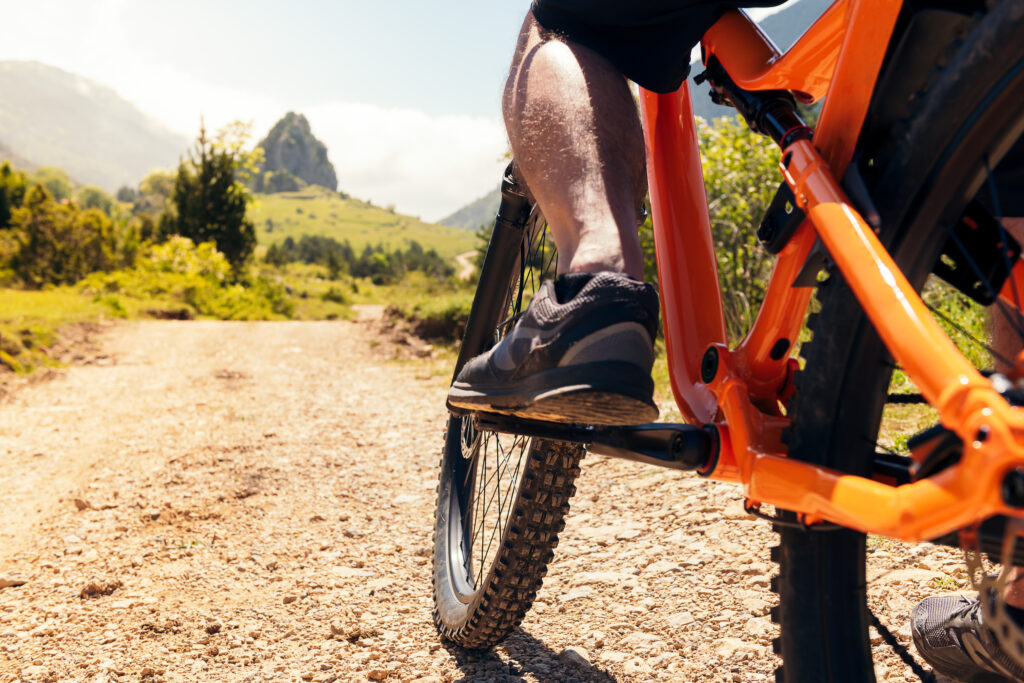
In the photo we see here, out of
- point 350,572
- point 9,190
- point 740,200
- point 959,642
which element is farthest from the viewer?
point 9,190

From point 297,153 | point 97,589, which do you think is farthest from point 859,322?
point 297,153

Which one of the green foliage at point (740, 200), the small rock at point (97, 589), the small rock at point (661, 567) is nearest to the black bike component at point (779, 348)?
the small rock at point (661, 567)

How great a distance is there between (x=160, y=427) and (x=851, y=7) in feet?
12.8

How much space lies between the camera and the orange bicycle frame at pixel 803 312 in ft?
1.95

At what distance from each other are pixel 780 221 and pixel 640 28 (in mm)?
369

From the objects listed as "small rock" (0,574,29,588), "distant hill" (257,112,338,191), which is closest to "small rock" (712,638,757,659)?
"small rock" (0,574,29,588)

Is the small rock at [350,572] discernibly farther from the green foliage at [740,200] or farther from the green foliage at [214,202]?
the green foliage at [214,202]

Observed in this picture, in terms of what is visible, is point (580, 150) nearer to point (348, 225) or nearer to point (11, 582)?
point (11, 582)

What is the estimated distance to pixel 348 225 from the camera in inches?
4449

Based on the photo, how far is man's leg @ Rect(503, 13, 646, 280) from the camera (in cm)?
99

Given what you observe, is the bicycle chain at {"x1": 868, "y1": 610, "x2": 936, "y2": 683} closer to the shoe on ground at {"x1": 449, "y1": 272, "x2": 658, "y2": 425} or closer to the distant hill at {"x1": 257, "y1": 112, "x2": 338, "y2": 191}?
the shoe on ground at {"x1": 449, "y1": 272, "x2": 658, "y2": 425}

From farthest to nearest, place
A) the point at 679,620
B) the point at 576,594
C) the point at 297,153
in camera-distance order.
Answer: the point at 297,153 → the point at 576,594 → the point at 679,620

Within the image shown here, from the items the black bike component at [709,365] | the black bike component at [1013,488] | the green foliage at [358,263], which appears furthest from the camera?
the green foliage at [358,263]

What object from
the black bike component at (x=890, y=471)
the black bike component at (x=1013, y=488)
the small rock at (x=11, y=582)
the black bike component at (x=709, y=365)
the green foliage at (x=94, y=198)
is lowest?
the small rock at (x=11, y=582)
